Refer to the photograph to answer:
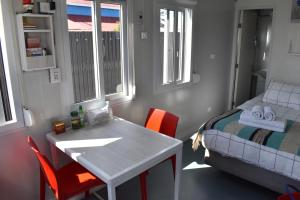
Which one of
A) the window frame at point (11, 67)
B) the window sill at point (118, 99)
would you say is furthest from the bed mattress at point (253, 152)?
the window frame at point (11, 67)

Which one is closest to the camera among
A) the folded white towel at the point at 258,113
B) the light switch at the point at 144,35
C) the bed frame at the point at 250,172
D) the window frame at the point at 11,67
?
the window frame at the point at 11,67

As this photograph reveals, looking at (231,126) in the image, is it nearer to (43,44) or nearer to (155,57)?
(155,57)

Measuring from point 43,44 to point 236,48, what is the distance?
3397 millimetres

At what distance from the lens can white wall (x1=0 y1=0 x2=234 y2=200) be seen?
197 centimetres

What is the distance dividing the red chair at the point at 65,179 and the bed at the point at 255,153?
1356 mm

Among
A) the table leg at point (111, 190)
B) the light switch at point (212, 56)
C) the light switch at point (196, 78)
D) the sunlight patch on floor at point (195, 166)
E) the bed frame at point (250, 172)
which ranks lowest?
the sunlight patch on floor at point (195, 166)

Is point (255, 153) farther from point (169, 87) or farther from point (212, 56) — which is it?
point (212, 56)

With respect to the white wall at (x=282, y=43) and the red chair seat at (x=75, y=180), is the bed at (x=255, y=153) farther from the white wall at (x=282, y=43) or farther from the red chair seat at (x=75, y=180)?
the red chair seat at (x=75, y=180)

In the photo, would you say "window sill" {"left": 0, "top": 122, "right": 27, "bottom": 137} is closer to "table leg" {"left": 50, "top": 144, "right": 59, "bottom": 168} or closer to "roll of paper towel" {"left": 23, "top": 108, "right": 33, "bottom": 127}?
"roll of paper towel" {"left": 23, "top": 108, "right": 33, "bottom": 127}

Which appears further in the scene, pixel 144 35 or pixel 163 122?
pixel 144 35

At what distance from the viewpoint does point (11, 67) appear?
1.82m

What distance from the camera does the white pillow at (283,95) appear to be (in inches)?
130

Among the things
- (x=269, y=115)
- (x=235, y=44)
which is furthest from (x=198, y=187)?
(x=235, y=44)

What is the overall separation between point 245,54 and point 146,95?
2597mm
